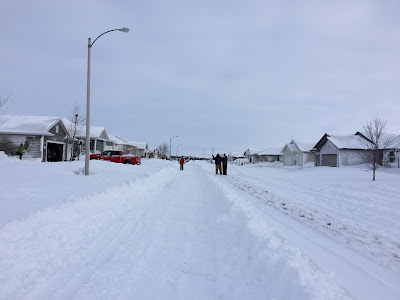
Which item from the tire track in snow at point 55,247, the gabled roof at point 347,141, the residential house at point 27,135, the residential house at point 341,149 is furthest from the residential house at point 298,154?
the tire track in snow at point 55,247

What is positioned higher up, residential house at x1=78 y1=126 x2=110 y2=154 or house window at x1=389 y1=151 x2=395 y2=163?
residential house at x1=78 y1=126 x2=110 y2=154

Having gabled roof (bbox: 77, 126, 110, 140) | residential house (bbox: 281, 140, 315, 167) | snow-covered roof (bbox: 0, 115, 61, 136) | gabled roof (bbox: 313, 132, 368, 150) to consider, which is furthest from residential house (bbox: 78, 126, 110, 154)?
residential house (bbox: 281, 140, 315, 167)

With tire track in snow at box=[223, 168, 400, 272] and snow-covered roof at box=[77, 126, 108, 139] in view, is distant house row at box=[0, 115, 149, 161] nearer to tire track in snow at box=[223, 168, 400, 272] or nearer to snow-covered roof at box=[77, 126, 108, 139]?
snow-covered roof at box=[77, 126, 108, 139]

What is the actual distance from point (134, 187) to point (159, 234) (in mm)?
6472

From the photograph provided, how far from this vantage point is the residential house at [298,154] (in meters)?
45.2

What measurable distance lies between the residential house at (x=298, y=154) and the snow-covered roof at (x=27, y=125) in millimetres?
38533

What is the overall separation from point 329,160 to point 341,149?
3120 mm

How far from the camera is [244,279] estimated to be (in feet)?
11.7

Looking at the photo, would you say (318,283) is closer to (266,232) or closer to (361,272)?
(361,272)

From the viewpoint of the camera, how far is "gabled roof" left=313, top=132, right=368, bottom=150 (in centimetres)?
3333

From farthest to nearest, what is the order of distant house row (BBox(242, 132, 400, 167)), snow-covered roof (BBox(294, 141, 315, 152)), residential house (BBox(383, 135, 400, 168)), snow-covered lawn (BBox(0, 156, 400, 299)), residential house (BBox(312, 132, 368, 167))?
snow-covered roof (BBox(294, 141, 315, 152)) < residential house (BBox(312, 132, 368, 167)) < distant house row (BBox(242, 132, 400, 167)) < residential house (BBox(383, 135, 400, 168)) < snow-covered lawn (BBox(0, 156, 400, 299))

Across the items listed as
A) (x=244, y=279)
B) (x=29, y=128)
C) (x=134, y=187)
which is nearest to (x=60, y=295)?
(x=244, y=279)

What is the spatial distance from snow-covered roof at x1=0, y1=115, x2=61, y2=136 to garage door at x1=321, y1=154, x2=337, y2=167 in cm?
3541

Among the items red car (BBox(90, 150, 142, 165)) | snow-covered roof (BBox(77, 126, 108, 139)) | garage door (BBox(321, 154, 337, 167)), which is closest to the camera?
red car (BBox(90, 150, 142, 165))
